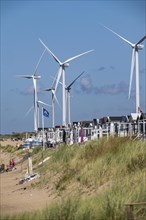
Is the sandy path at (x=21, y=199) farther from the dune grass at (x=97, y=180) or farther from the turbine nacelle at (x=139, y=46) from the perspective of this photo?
the turbine nacelle at (x=139, y=46)

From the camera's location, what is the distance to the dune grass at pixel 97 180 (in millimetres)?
11891

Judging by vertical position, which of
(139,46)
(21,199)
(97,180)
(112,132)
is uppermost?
(139,46)

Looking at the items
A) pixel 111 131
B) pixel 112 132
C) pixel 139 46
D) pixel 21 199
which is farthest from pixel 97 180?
pixel 139 46

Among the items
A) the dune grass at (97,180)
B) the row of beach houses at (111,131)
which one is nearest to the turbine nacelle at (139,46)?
the row of beach houses at (111,131)

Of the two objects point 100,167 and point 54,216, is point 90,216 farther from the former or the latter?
point 100,167

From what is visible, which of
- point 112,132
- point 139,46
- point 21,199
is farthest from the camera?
point 139,46

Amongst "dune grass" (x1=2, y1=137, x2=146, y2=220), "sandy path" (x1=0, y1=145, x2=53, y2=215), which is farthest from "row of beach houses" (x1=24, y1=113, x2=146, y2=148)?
"sandy path" (x1=0, y1=145, x2=53, y2=215)

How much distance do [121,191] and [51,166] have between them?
43.9ft

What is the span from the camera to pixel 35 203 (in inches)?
765

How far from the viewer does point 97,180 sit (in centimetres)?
1908

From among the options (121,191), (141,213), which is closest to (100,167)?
(121,191)

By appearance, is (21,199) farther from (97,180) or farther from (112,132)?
(112,132)

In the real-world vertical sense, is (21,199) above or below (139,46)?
below

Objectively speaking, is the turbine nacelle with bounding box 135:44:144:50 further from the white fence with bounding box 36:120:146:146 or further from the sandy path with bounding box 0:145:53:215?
the sandy path with bounding box 0:145:53:215
